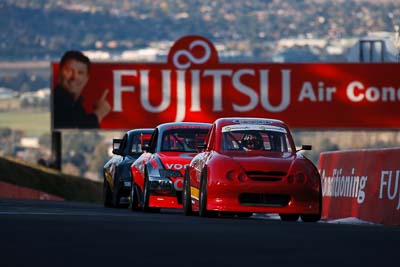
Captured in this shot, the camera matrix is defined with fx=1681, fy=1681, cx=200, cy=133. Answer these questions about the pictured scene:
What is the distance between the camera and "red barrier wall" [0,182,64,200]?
44.2 metres

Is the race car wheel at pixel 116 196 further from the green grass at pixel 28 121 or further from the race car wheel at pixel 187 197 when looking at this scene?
the green grass at pixel 28 121

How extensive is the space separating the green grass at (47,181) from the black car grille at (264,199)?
81.6 ft

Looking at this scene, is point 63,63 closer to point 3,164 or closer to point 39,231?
point 3,164

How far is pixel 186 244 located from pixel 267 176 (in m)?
7.00

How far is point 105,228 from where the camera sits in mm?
16391

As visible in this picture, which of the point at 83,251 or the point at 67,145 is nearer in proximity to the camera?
the point at 83,251

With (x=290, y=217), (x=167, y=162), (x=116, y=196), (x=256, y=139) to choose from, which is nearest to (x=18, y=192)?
(x=116, y=196)

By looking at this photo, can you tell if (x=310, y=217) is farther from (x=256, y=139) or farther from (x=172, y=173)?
(x=172, y=173)

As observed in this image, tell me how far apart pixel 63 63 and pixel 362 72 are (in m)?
9.93

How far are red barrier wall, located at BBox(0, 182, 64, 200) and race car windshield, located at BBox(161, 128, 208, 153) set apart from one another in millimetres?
17922

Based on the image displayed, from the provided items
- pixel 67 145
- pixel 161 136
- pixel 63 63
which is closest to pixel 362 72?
pixel 63 63

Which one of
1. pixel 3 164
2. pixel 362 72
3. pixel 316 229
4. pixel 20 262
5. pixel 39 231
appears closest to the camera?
pixel 20 262

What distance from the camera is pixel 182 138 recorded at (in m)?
26.0

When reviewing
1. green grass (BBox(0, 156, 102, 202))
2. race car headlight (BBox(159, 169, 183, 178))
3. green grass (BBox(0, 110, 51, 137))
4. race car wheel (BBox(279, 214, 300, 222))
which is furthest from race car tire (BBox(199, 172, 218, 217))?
green grass (BBox(0, 110, 51, 137))
